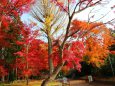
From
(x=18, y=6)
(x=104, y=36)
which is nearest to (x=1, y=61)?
(x=104, y=36)

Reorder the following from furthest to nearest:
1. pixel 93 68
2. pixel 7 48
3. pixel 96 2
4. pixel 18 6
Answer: pixel 93 68 → pixel 7 48 → pixel 18 6 → pixel 96 2

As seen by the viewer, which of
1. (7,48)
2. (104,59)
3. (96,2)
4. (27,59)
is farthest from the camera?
(104,59)

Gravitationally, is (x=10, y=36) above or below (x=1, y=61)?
above

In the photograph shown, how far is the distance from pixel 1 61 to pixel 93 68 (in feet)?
68.0

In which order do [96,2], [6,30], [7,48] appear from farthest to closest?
[7,48] → [6,30] → [96,2]

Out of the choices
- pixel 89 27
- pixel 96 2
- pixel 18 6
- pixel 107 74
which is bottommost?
pixel 107 74

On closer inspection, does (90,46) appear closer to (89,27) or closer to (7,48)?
(7,48)

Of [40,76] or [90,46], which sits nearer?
[90,46]

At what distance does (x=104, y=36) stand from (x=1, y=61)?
1657 cm

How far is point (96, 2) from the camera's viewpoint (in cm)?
1256

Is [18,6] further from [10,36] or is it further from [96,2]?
[10,36]

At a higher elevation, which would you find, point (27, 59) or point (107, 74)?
point (27, 59)

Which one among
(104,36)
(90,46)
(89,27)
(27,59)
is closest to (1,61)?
(27,59)

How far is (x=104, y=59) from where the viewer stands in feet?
132
